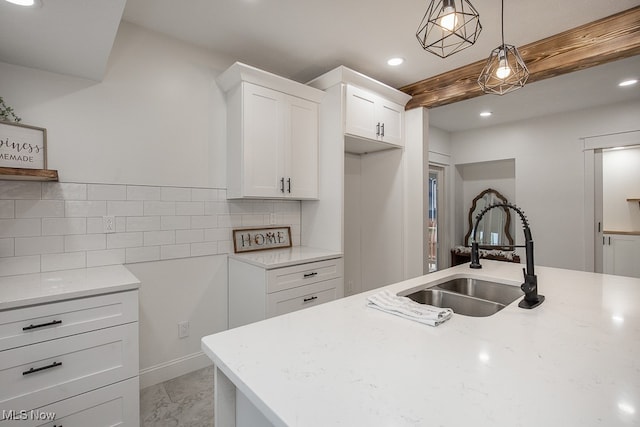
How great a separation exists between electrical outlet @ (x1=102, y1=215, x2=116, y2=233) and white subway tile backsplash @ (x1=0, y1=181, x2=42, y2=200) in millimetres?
359

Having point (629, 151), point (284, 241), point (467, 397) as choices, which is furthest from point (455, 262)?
point (467, 397)

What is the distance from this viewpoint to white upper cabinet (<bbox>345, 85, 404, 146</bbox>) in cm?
279

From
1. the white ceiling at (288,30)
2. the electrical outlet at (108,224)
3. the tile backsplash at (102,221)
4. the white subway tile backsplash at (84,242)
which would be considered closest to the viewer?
the white ceiling at (288,30)

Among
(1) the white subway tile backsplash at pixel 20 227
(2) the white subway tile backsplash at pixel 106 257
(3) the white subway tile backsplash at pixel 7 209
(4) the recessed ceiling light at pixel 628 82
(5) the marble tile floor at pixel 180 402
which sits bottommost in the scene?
(5) the marble tile floor at pixel 180 402

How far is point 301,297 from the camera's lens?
2377mm

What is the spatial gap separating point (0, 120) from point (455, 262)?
5.48 metres

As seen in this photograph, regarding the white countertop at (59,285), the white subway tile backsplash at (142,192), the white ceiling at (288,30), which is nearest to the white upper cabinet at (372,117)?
the white ceiling at (288,30)

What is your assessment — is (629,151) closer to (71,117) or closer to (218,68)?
(218,68)

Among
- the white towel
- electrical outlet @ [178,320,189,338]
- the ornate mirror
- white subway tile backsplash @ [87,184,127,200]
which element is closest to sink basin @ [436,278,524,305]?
the white towel

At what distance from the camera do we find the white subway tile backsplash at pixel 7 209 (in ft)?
5.74

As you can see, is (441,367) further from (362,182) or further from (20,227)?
(362,182)

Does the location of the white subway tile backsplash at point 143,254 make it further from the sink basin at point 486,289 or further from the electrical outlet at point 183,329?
the sink basin at point 486,289

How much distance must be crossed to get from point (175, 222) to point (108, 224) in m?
0.43

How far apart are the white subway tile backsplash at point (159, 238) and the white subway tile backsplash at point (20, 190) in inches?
25.4
